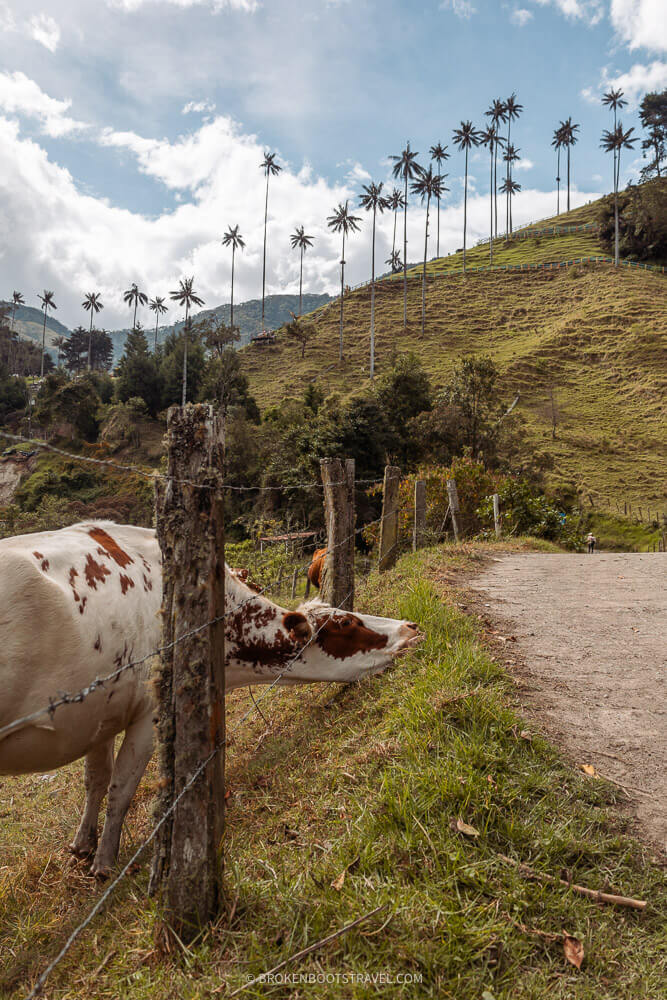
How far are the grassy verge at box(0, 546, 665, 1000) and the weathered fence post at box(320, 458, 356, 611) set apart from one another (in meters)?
1.79

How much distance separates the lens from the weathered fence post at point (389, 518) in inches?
338

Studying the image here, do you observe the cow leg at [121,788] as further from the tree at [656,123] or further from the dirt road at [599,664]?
the tree at [656,123]

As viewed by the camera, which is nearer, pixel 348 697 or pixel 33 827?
pixel 33 827

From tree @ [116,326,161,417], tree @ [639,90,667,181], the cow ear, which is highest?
tree @ [639,90,667,181]

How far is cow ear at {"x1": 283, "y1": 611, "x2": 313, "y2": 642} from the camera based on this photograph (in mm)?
3955

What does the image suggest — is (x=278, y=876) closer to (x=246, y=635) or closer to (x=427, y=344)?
(x=246, y=635)

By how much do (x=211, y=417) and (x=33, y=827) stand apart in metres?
3.36

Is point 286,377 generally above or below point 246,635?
above

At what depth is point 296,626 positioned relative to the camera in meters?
3.99

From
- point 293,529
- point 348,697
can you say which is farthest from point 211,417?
point 293,529

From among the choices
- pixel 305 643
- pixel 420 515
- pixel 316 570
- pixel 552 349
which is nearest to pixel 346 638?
pixel 305 643

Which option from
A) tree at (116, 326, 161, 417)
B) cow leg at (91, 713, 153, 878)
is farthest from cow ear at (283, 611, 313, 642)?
tree at (116, 326, 161, 417)

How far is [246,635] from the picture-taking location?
12.5ft

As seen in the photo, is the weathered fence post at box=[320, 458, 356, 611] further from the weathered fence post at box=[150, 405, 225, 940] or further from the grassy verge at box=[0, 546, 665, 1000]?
the weathered fence post at box=[150, 405, 225, 940]
